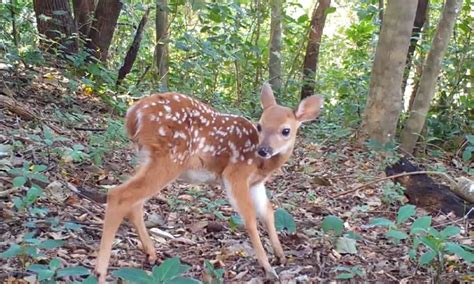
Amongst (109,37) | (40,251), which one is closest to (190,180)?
(40,251)

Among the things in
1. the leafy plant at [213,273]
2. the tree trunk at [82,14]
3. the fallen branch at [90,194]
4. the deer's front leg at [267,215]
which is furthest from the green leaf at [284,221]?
the tree trunk at [82,14]

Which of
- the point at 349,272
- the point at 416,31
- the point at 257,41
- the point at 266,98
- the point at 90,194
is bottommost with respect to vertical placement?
the point at 90,194

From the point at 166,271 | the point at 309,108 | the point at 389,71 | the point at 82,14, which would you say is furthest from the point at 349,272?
the point at 82,14

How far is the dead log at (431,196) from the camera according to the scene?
17.2 feet

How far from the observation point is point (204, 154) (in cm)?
409

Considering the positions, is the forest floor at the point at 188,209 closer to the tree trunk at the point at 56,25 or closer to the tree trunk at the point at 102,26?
the tree trunk at the point at 56,25

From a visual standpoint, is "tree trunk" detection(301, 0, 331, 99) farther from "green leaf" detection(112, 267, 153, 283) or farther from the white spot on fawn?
"green leaf" detection(112, 267, 153, 283)

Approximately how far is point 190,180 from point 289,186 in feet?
6.78

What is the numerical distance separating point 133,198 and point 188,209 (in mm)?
1468

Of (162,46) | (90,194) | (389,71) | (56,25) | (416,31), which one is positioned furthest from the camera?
(162,46)

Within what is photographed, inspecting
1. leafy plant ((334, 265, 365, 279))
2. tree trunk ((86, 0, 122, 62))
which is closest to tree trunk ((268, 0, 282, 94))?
tree trunk ((86, 0, 122, 62))

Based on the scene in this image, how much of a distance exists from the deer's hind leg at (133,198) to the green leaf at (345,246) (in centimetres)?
112

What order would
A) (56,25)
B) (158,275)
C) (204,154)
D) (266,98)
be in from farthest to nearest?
1. (56,25)
2. (266,98)
3. (204,154)
4. (158,275)

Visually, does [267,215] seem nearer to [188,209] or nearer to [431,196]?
Answer: [188,209]
